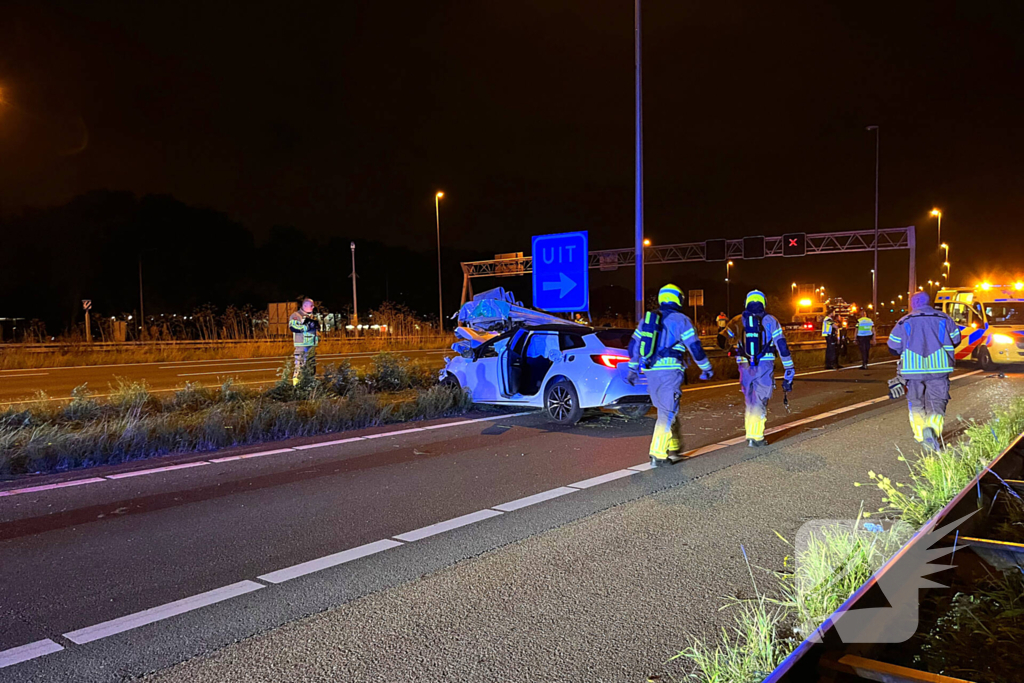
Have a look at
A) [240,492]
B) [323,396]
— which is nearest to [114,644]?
[240,492]

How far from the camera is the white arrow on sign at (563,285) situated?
48.3 feet

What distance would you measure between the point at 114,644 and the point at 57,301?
60.7 m

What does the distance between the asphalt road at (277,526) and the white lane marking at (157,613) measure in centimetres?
1

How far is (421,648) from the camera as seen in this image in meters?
3.47

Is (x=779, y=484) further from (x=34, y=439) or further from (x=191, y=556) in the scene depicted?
(x=34, y=439)

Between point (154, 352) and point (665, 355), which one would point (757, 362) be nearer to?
point (665, 355)

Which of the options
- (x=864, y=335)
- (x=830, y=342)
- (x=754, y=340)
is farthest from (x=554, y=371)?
(x=864, y=335)

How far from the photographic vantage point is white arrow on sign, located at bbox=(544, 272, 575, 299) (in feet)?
48.3

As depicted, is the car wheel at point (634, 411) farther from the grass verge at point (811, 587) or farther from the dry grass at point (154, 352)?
the dry grass at point (154, 352)

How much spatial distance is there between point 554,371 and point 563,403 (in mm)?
496

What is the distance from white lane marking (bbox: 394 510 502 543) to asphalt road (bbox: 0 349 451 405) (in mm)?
11791

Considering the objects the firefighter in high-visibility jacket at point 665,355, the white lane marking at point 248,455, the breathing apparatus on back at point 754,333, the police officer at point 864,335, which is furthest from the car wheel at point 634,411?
the police officer at point 864,335

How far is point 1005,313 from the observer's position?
21.1 m

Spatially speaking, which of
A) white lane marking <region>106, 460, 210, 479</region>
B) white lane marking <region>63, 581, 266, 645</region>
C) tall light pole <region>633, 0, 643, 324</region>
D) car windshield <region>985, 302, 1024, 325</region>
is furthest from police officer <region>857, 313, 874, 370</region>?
white lane marking <region>63, 581, 266, 645</region>
